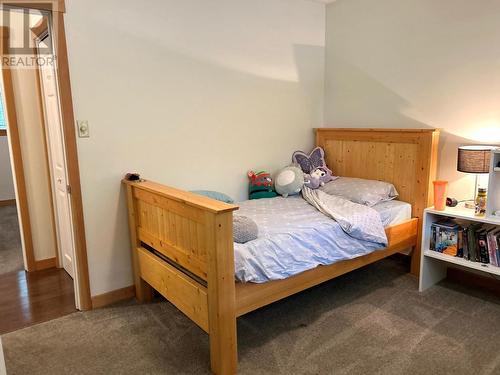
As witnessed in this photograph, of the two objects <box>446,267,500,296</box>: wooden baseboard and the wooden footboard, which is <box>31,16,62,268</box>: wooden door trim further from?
<box>446,267,500,296</box>: wooden baseboard

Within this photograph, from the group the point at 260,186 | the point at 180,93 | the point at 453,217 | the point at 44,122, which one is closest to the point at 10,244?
the point at 44,122

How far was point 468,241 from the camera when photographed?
8.97 ft

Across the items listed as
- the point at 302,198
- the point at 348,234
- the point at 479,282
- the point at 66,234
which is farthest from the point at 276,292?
the point at 66,234

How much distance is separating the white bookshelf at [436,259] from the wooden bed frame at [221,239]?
184 millimetres

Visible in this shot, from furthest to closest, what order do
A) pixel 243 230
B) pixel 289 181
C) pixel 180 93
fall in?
pixel 289 181, pixel 180 93, pixel 243 230

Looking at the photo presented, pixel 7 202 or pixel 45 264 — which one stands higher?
pixel 7 202

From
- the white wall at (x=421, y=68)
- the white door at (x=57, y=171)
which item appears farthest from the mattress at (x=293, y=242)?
the white door at (x=57, y=171)

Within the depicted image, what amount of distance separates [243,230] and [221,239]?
404 mm

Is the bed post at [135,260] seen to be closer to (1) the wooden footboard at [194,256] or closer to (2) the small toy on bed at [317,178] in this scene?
(1) the wooden footboard at [194,256]

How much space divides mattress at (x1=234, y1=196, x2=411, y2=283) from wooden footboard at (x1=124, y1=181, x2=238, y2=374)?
0.19 metres

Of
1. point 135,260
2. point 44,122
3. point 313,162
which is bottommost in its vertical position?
point 135,260

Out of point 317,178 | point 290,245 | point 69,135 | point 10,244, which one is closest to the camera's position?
point 290,245

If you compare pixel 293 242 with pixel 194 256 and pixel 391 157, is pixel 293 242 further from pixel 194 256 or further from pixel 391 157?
pixel 391 157

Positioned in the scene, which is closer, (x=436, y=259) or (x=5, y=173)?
(x=436, y=259)
